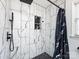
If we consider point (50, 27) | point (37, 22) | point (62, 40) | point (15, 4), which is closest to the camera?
point (15, 4)

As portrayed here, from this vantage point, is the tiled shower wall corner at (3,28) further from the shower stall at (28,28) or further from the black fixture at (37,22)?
the black fixture at (37,22)

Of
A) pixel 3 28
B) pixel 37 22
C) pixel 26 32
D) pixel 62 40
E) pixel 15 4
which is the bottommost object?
pixel 62 40

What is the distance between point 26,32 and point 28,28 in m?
0.15

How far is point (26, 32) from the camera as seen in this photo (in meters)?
2.56

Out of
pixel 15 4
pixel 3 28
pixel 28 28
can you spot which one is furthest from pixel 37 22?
pixel 3 28

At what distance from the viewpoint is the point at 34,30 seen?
9.36 feet

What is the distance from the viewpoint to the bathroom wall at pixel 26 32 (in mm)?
2263

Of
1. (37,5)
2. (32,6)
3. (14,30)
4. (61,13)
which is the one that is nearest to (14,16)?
(14,30)

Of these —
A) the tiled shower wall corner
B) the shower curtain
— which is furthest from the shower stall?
the shower curtain

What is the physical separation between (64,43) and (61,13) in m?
0.93

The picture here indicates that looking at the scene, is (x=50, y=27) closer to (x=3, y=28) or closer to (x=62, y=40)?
(x=62, y=40)

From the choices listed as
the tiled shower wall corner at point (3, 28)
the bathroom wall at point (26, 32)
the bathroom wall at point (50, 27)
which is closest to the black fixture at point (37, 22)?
the bathroom wall at point (26, 32)

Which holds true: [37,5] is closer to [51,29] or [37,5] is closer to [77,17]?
[51,29]

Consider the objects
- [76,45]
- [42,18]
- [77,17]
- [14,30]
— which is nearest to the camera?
[76,45]
